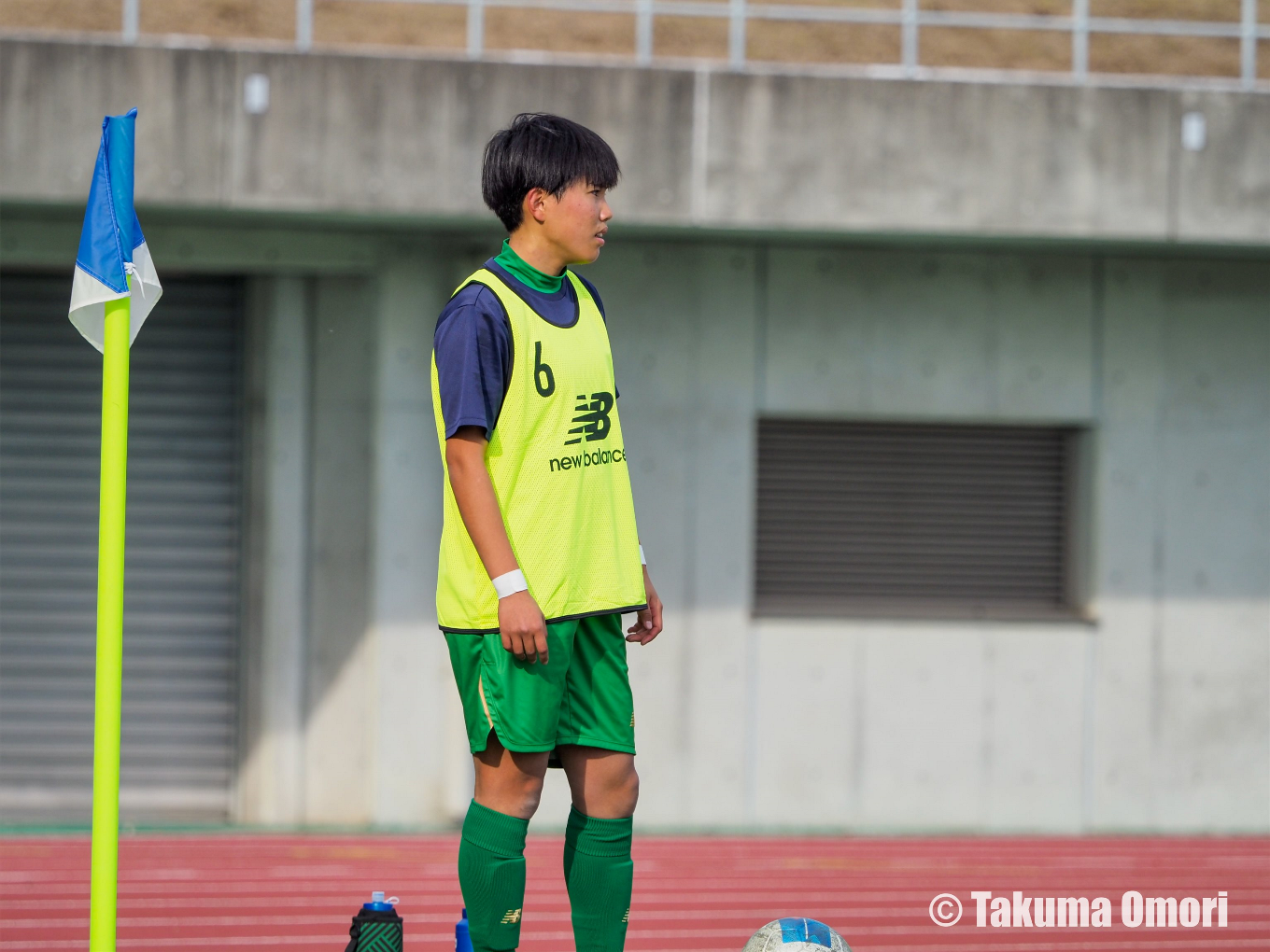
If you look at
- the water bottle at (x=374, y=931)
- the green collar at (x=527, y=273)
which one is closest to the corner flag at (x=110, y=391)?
the water bottle at (x=374, y=931)

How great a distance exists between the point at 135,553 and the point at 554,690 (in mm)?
5849

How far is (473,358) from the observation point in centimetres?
320

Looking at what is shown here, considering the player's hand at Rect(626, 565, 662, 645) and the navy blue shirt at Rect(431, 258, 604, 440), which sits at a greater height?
the navy blue shirt at Rect(431, 258, 604, 440)

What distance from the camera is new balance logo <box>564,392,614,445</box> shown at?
3.35 m

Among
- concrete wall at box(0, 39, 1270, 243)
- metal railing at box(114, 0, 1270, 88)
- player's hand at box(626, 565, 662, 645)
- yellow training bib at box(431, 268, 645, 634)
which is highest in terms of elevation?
metal railing at box(114, 0, 1270, 88)

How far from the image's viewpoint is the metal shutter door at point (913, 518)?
27.7 ft

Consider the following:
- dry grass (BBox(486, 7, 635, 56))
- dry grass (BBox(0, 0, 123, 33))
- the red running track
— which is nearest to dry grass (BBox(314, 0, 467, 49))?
dry grass (BBox(486, 7, 635, 56))

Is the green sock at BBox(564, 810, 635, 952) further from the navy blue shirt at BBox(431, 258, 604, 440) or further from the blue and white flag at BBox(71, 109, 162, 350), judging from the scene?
the blue and white flag at BBox(71, 109, 162, 350)

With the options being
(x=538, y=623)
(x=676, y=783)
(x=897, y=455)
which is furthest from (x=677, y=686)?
(x=538, y=623)

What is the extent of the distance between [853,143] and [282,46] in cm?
278

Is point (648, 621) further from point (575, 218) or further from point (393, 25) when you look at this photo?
point (393, 25)

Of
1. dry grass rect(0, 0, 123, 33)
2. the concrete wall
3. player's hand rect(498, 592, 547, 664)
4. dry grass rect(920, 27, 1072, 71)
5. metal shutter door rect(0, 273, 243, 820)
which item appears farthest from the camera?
dry grass rect(920, 27, 1072, 71)

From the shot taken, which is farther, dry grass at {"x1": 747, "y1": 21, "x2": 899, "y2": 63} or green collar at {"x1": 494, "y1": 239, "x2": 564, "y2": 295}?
dry grass at {"x1": 747, "y1": 21, "x2": 899, "y2": 63}

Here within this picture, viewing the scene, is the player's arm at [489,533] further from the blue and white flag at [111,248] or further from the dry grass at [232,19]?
the dry grass at [232,19]
